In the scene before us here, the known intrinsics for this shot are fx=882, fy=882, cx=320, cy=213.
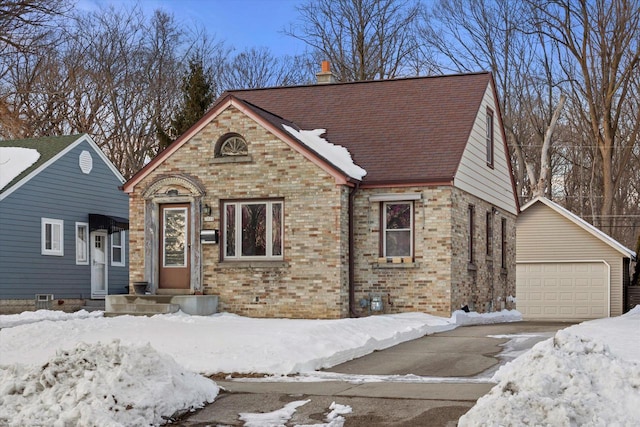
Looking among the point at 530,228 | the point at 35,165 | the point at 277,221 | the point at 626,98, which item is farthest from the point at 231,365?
the point at 626,98

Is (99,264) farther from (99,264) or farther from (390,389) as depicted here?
(390,389)

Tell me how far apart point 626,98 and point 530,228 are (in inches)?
324

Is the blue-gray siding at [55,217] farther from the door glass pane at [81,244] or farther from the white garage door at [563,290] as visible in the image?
the white garage door at [563,290]

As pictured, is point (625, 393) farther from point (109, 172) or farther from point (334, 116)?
point (109, 172)

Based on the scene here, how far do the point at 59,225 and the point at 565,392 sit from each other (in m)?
23.3

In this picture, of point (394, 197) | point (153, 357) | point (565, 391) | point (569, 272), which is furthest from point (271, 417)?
point (569, 272)

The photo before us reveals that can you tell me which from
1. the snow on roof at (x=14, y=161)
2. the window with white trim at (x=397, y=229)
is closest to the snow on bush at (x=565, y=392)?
the window with white trim at (x=397, y=229)

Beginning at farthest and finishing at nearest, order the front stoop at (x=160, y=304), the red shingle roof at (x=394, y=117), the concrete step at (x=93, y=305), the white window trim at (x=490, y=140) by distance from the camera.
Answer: the concrete step at (x=93, y=305), the white window trim at (x=490, y=140), the red shingle roof at (x=394, y=117), the front stoop at (x=160, y=304)

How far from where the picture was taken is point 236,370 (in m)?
12.5

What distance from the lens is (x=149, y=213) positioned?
70.9 feet

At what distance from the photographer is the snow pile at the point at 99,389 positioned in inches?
342

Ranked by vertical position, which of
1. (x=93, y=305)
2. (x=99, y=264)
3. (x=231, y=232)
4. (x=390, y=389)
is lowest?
(x=93, y=305)

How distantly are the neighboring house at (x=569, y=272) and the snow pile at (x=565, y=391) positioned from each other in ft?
81.4

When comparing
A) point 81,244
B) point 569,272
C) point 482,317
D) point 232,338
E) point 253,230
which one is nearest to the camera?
Answer: point 232,338
